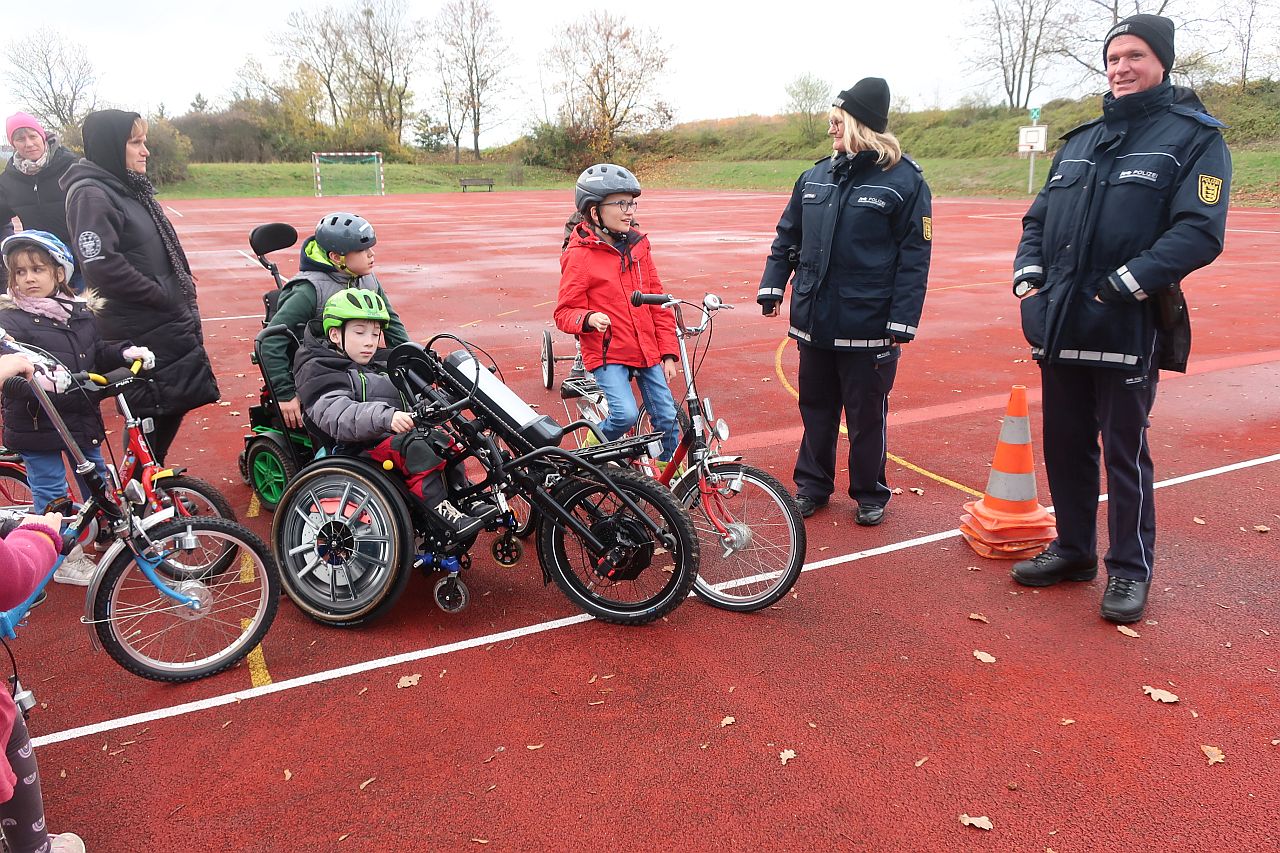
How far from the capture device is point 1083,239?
Answer: 3742 mm

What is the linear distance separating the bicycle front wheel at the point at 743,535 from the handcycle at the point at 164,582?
1.84 metres

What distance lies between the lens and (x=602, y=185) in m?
4.39

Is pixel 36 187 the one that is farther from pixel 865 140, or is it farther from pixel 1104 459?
pixel 1104 459

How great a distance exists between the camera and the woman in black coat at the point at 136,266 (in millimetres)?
4523

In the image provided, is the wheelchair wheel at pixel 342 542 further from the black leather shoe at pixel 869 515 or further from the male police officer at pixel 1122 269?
the male police officer at pixel 1122 269

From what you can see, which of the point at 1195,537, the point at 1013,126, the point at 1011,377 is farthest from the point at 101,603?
the point at 1013,126

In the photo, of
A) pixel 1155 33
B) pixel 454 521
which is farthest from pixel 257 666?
pixel 1155 33

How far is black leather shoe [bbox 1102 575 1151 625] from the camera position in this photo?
12.7 ft

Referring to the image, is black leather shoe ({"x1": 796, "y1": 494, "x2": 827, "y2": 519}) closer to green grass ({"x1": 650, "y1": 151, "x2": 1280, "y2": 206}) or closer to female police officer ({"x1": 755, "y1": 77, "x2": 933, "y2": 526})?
female police officer ({"x1": 755, "y1": 77, "x2": 933, "y2": 526})

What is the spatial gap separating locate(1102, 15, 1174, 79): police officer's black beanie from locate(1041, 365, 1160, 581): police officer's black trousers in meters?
1.30

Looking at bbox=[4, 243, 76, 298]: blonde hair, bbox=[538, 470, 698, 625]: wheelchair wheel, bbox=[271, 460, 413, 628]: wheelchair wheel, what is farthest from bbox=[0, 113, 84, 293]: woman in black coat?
bbox=[538, 470, 698, 625]: wheelchair wheel

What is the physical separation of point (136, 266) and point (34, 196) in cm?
310

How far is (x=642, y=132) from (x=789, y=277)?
62425mm

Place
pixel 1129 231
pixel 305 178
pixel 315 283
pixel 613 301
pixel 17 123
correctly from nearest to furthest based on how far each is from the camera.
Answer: pixel 1129 231, pixel 315 283, pixel 613 301, pixel 17 123, pixel 305 178
